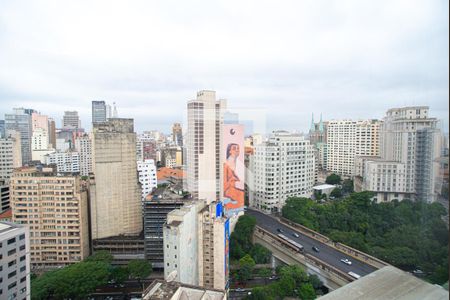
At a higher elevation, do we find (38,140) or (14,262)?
(38,140)

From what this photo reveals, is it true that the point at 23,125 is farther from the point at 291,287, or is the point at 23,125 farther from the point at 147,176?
the point at 291,287

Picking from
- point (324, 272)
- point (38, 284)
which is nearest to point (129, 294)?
point (38, 284)

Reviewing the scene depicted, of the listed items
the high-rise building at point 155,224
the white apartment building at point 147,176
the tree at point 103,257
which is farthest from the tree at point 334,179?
the tree at point 103,257

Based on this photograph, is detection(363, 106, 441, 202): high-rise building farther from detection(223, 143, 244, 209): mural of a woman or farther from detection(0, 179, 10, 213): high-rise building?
detection(0, 179, 10, 213): high-rise building

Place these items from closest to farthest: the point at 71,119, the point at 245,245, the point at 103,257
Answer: the point at 103,257 < the point at 245,245 < the point at 71,119

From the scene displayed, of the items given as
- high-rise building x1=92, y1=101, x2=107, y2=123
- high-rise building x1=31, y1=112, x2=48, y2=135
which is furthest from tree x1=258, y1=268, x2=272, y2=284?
high-rise building x1=92, y1=101, x2=107, y2=123

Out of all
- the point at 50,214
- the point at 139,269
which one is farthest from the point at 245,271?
the point at 50,214

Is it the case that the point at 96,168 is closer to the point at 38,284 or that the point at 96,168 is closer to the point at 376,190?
the point at 38,284
